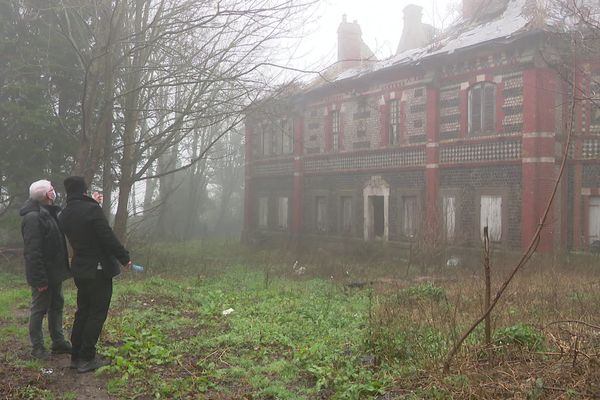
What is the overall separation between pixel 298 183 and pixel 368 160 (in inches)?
185

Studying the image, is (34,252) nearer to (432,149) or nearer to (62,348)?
(62,348)

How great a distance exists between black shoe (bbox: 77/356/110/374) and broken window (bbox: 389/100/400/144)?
16.4 metres

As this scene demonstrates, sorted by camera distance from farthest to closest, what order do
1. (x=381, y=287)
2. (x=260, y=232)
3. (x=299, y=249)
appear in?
(x=260, y=232), (x=299, y=249), (x=381, y=287)

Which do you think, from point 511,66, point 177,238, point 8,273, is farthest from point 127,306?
point 177,238

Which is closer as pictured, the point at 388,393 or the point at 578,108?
the point at 388,393

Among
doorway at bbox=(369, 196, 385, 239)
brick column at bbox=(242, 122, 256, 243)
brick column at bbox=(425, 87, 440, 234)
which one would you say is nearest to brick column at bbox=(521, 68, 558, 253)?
brick column at bbox=(425, 87, 440, 234)

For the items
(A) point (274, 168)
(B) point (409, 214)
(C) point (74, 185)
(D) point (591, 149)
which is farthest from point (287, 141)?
(C) point (74, 185)

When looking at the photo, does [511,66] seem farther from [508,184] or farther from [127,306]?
[127,306]

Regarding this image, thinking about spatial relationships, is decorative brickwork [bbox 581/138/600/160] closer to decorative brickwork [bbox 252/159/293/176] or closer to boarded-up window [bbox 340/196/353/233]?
boarded-up window [bbox 340/196/353/233]

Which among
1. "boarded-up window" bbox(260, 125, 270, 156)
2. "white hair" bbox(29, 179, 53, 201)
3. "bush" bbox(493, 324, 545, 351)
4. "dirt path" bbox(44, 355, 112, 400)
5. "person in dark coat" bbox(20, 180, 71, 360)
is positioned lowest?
"dirt path" bbox(44, 355, 112, 400)

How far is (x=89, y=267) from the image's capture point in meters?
5.27

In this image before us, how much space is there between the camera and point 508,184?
649 inches

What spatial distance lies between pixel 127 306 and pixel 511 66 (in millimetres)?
13476

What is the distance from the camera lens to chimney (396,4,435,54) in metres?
30.5
